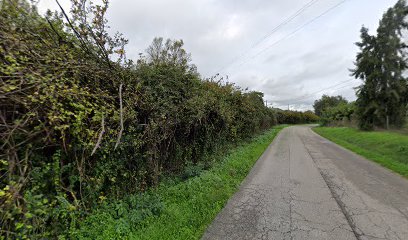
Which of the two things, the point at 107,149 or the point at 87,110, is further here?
the point at 107,149

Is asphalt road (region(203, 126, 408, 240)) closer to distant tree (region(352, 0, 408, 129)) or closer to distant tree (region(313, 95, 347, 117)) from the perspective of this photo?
distant tree (region(352, 0, 408, 129))

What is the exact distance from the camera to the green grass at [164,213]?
288cm

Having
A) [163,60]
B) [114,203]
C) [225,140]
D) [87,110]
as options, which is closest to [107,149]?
[87,110]

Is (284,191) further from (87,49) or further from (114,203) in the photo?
(87,49)

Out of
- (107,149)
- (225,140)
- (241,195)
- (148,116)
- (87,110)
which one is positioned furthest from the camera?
(225,140)

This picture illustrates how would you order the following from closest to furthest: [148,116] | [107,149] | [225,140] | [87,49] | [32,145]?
1. [32,145]
2. [107,149]
3. [87,49]
4. [148,116]
5. [225,140]

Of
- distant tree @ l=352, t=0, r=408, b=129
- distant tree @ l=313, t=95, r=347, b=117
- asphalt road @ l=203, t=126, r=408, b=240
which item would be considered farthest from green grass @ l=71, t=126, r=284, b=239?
distant tree @ l=313, t=95, r=347, b=117

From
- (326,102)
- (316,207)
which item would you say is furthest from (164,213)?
(326,102)

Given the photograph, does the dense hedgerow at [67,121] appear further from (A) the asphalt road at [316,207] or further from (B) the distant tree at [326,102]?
(B) the distant tree at [326,102]

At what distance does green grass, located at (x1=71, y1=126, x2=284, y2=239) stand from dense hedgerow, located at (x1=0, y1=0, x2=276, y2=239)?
268mm

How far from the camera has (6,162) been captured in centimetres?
205

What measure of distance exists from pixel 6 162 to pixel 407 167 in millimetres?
10710

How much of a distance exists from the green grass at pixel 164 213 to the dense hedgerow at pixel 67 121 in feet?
0.88

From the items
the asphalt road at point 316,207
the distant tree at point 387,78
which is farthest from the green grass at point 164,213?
the distant tree at point 387,78
